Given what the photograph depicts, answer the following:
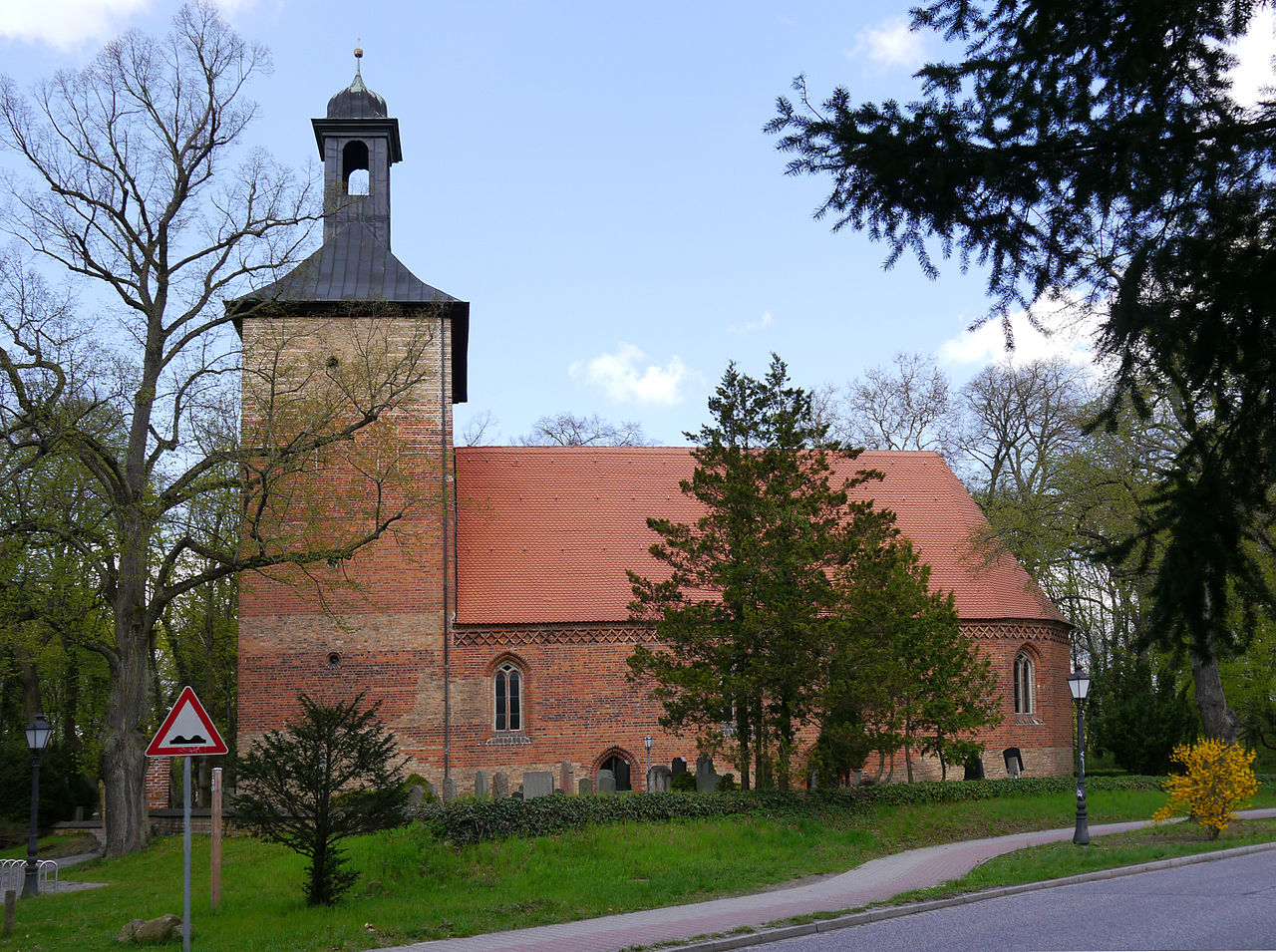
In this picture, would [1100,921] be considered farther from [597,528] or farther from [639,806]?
[597,528]

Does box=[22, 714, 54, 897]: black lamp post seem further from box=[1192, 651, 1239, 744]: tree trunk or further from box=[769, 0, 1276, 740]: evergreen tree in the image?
box=[1192, 651, 1239, 744]: tree trunk

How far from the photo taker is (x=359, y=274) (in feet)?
83.6

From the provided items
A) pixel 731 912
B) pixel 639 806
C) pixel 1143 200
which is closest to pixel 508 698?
pixel 639 806

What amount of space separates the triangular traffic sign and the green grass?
224 cm

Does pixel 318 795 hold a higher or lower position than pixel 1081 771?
higher

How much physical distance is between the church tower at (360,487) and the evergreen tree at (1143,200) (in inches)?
677

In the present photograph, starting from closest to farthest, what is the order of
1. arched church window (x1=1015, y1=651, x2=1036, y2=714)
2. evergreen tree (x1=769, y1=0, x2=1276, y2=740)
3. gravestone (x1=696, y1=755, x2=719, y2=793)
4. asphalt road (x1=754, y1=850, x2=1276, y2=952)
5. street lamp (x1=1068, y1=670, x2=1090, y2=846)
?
evergreen tree (x1=769, y1=0, x2=1276, y2=740), asphalt road (x1=754, y1=850, x2=1276, y2=952), street lamp (x1=1068, y1=670, x2=1090, y2=846), gravestone (x1=696, y1=755, x2=719, y2=793), arched church window (x1=1015, y1=651, x2=1036, y2=714)

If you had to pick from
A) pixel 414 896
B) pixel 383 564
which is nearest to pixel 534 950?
pixel 414 896

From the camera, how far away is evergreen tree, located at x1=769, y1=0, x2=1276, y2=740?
14.7 feet

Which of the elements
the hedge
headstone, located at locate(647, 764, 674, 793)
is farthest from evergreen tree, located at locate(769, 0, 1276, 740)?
headstone, located at locate(647, 764, 674, 793)

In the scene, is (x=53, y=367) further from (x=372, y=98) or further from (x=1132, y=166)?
(x=1132, y=166)

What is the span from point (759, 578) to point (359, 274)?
12.7 meters

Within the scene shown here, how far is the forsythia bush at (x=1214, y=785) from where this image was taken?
16.7 m

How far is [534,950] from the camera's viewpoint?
1006 cm
